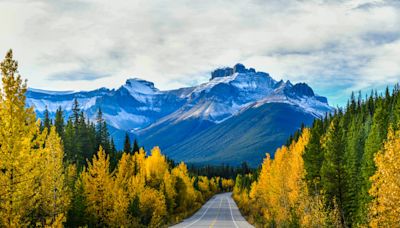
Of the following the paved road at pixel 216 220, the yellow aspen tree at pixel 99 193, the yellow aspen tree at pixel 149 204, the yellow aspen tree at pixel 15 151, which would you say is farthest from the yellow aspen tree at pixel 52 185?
the paved road at pixel 216 220

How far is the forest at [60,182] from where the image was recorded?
19125 millimetres

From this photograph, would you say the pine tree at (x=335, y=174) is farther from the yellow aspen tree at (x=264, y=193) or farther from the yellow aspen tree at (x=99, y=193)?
the yellow aspen tree at (x=99, y=193)

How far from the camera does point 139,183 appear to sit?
54.7 metres

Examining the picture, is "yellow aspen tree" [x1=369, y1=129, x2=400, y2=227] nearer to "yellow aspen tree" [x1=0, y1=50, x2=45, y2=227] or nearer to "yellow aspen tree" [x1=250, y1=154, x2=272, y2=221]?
"yellow aspen tree" [x1=0, y1=50, x2=45, y2=227]

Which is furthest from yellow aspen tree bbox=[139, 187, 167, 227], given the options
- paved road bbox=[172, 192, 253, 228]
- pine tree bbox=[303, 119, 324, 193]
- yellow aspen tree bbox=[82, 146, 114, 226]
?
pine tree bbox=[303, 119, 324, 193]

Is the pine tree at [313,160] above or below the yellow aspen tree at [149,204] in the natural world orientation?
above

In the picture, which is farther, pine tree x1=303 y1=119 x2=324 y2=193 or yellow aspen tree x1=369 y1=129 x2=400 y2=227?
pine tree x1=303 y1=119 x2=324 y2=193

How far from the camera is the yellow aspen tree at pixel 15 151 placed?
18.6m

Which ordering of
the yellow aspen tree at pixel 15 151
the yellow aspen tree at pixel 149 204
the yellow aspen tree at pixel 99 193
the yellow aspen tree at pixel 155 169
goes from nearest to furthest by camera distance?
1. the yellow aspen tree at pixel 15 151
2. the yellow aspen tree at pixel 99 193
3. the yellow aspen tree at pixel 149 204
4. the yellow aspen tree at pixel 155 169

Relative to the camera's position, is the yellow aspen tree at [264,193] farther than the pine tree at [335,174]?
Yes

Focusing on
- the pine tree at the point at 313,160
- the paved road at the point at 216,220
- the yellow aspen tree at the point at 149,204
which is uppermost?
the pine tree at the point at 313,160

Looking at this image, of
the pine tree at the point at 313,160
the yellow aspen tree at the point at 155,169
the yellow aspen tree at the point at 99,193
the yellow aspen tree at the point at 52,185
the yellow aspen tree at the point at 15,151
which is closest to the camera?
the yellow aspen tree at the point at 15,151

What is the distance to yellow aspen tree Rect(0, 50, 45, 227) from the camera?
61.2ft

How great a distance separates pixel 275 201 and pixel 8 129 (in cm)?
4743
